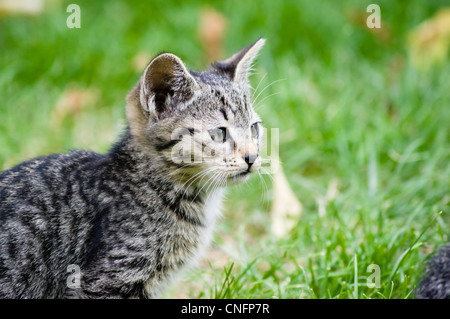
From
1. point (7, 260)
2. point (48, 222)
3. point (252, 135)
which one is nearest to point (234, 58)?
point (252, 135)

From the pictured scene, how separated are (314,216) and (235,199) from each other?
0.81 m

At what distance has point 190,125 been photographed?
3.04 m

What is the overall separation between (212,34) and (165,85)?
3.22m

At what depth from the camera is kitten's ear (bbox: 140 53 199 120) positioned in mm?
2932

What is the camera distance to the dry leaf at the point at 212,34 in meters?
6.06

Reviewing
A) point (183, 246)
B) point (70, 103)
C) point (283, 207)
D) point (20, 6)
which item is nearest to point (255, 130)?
point (183, 246)

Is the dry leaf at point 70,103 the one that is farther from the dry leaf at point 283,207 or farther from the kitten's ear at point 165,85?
the kitten's ear at point 165,85

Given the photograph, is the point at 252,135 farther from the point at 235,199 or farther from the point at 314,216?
the point at 235,199

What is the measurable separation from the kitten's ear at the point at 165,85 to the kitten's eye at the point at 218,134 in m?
0.23

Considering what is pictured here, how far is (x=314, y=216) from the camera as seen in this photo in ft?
13.4

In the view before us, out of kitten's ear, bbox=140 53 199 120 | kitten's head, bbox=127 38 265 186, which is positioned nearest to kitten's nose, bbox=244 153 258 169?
kitten's head, bbox=127 38 265 186

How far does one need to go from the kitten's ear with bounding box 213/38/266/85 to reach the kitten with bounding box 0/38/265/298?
0.78 ft

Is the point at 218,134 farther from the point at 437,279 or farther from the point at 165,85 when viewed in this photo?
the point at 437,279

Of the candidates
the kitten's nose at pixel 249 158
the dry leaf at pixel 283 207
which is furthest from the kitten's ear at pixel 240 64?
the dry leaf at pixel 283 207
